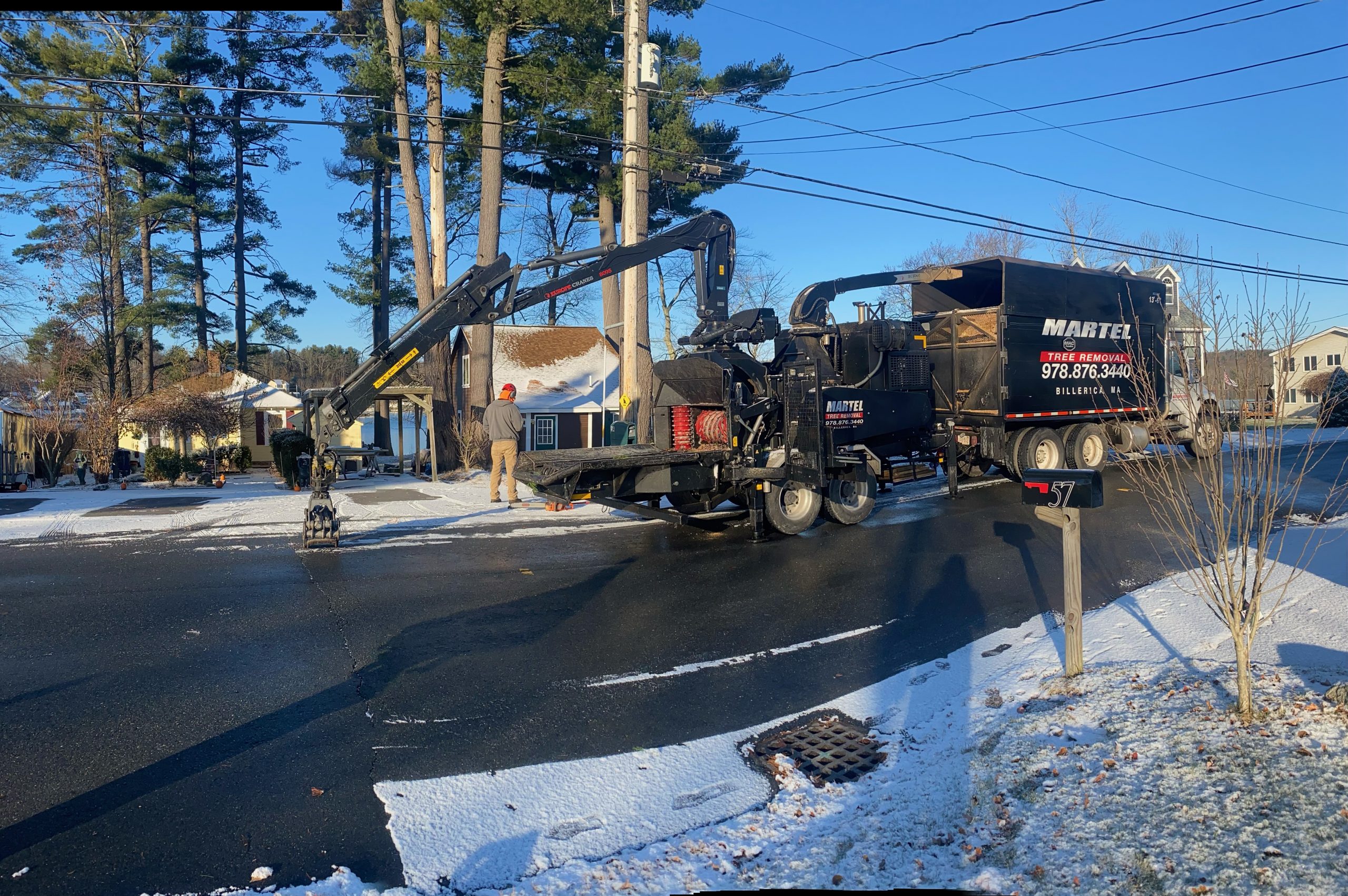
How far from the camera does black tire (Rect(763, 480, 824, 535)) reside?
1108 cm

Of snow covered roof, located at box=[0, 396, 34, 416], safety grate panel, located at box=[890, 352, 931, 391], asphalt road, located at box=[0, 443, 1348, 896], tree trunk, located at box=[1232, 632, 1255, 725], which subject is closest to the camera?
asphalt road, located at box=[0, 443, 1348, 896]

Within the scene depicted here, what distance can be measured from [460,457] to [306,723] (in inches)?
675

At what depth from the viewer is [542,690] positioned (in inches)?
224

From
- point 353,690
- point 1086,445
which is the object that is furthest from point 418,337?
point 1086,445

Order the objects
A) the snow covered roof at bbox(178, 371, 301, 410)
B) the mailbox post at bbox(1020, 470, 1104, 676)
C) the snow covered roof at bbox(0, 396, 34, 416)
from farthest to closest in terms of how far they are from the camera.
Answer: the snow covered roof at bbox(178, 371, 301, 410)
the snow covered roof at bbox(0, 396, 34, 416)
the mailbox post at bbox(1020, 470, 1104, 676)

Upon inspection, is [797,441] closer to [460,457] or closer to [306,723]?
[306,723]

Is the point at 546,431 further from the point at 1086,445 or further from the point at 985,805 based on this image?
the point at 985,805

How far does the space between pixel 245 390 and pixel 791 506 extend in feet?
76.2

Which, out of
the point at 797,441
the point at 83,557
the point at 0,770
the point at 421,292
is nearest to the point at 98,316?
the point at 421,292

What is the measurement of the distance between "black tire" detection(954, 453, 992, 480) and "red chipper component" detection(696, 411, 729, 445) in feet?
19.3

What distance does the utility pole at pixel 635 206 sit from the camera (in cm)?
1622

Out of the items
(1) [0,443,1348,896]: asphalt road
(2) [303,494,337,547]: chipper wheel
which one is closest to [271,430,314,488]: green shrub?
(1) [0,443,1348,896]: asphalt road

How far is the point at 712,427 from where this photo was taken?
1124 cm

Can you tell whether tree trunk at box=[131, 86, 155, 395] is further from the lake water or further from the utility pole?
the utility pole
